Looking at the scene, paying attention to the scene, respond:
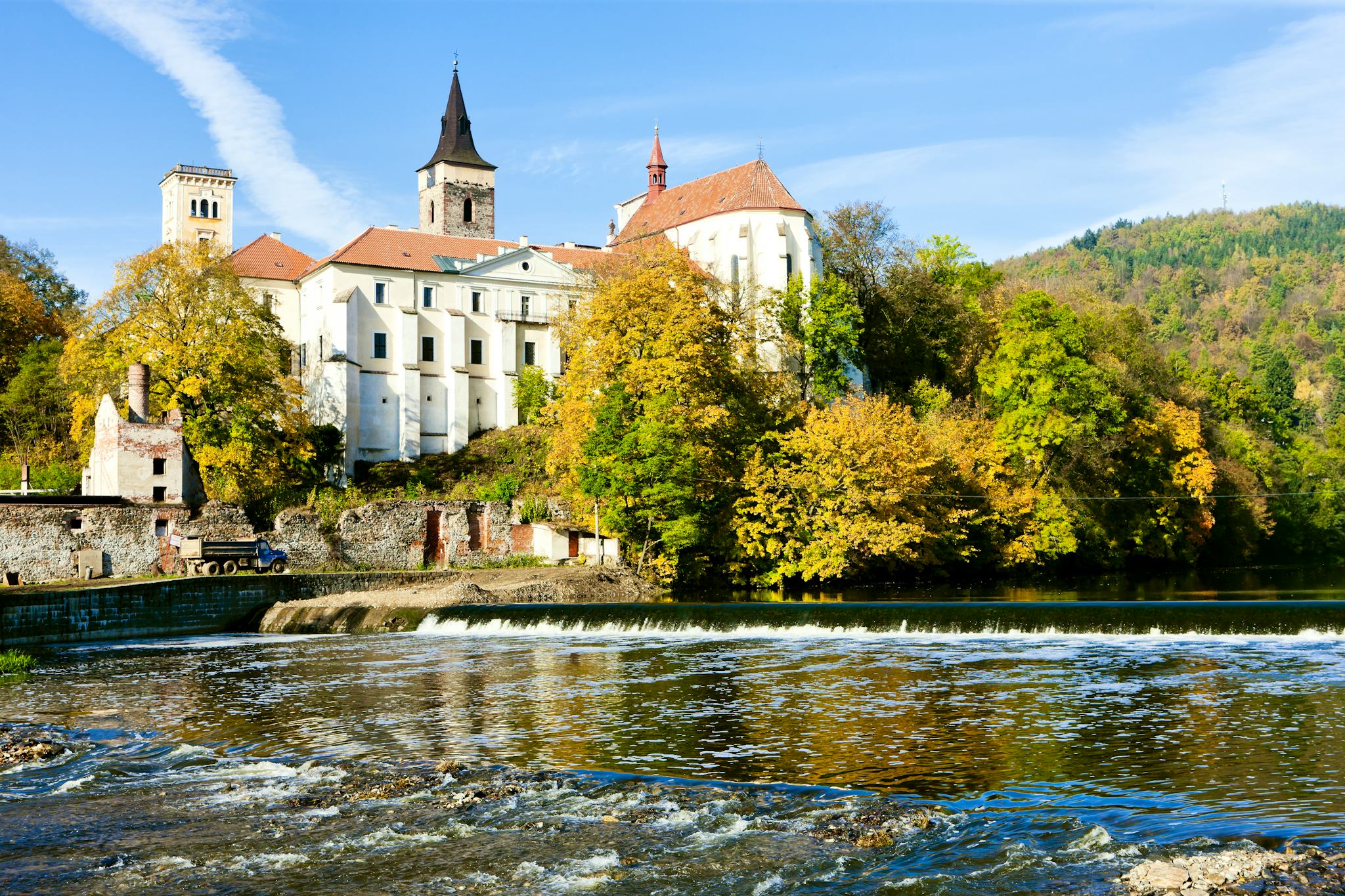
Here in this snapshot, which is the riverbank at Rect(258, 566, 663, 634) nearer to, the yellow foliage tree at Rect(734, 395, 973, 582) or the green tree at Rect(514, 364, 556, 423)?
the yellow foliage tree at Rect(734, 395, 973, 582)

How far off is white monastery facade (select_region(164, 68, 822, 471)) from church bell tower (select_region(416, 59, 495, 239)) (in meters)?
16.6

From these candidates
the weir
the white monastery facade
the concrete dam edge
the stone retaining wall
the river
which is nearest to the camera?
the river

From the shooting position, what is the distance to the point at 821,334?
65.2 metres

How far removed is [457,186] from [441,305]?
24.3 m

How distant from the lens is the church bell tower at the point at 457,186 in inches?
3578

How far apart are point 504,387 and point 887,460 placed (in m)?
29.1

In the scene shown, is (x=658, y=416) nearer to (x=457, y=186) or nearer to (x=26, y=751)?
(x=26, y=751)

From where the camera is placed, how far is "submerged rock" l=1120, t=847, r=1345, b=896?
9852mm

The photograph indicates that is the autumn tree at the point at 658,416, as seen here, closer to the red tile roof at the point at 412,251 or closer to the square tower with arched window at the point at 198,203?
the red tile roof at the point at 412,251

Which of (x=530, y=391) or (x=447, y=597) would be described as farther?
(x=530, y=391)

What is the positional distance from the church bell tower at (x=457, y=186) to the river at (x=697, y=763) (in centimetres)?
6673

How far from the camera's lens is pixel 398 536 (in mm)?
49094

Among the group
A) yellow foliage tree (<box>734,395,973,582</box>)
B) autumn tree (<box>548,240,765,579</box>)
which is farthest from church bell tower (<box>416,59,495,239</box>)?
yellow foliage tree (<box>734,395,973,582</box>)

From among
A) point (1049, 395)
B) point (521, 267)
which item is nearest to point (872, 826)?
point (1049, 395)
